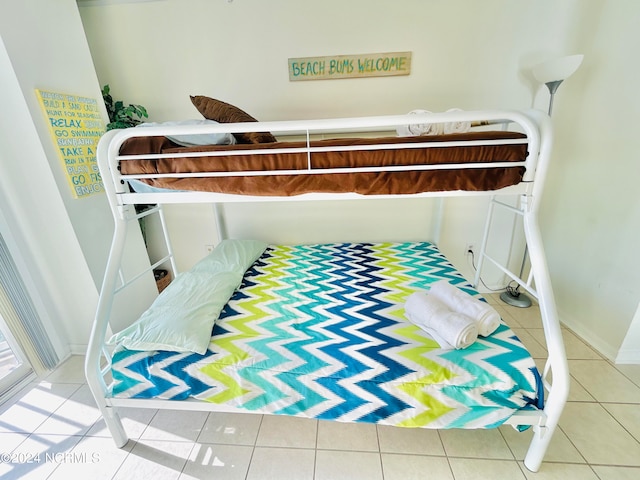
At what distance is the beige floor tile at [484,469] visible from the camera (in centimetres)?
111

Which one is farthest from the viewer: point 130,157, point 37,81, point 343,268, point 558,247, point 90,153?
point 558,247

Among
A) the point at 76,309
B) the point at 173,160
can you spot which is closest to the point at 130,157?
the point at 173,160

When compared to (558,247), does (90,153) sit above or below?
above

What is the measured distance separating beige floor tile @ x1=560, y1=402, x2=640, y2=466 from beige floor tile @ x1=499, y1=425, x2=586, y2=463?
33 mm

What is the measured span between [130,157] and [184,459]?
1.42 meters

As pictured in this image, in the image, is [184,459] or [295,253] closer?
[184,459]

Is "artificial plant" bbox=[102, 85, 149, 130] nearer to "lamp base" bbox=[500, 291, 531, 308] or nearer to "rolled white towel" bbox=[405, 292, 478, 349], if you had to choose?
"rolled white towel" bbox=[405, 292, 478, 349]

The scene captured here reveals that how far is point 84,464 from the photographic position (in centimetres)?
121

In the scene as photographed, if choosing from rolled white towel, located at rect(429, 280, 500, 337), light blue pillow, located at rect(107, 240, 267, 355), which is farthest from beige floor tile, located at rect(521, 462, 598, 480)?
light blue pillow, located at rect(107, 240, 267, 355)

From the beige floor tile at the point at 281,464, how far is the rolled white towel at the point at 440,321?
801mm

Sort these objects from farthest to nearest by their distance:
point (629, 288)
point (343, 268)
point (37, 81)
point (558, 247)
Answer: point (558, 247) < point (343, 268) < point (629, 288) < point (37, 81)

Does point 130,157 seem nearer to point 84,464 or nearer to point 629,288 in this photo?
point 84,464

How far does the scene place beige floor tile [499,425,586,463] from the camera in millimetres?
1167

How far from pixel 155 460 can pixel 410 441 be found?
48.0 inches
